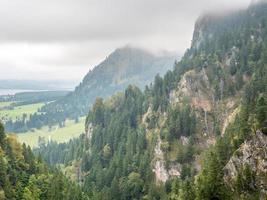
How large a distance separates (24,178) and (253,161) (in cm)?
7753

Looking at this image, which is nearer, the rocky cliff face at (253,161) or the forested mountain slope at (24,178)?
the rocky cliff face at (253,161)

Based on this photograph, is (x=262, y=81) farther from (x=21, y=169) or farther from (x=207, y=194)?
(x=21, y=169)

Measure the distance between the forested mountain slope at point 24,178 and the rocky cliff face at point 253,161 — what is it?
5650 centimetres

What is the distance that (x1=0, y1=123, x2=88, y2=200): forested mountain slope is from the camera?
486ft

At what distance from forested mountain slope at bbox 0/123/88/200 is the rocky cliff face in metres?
56.5

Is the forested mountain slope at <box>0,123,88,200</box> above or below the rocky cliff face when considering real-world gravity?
below

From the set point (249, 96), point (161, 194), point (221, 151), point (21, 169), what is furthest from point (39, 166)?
point (249, 96)

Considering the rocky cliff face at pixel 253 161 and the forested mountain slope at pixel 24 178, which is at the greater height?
the rocky cliff face at pixel 253 161

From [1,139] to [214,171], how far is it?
81.8 metres

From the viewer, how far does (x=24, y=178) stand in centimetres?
16350

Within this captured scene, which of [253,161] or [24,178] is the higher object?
[253,161]

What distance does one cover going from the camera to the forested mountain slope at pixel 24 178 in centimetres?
14825

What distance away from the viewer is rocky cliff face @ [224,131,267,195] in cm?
11919

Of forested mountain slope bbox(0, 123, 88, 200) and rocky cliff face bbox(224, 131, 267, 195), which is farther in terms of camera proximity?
forested mountain slope bbox(0, 123, 88, 200)
